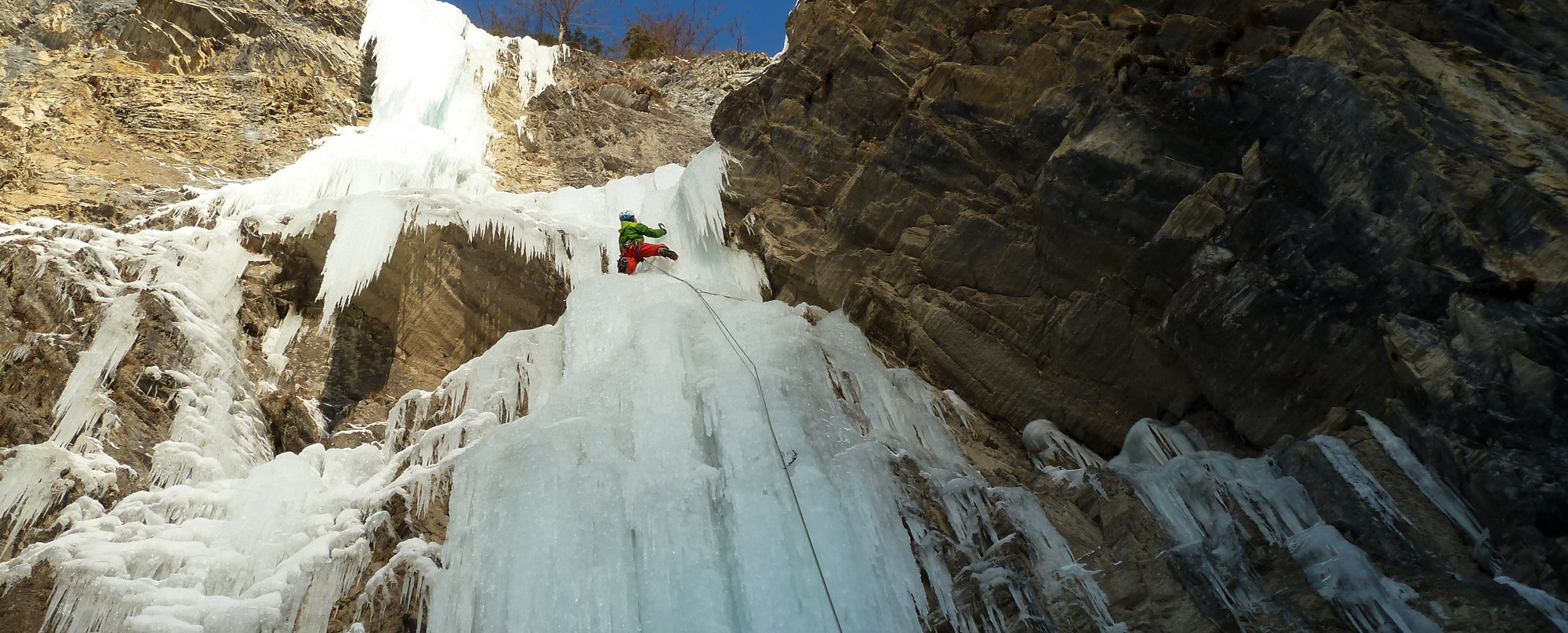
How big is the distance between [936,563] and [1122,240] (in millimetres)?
3173

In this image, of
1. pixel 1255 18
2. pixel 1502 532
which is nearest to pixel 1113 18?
pixel 1255 18

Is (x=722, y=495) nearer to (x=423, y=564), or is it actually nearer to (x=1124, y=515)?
(x=423, y=564)

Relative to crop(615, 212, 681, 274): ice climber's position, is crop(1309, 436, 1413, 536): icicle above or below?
below

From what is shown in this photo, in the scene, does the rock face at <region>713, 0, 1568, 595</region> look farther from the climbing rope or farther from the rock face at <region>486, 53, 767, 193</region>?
the rock face at <region>486, 53, 767, 193</region>

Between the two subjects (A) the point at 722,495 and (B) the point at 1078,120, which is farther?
(B) the point at 1078,120

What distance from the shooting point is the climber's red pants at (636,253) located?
8.88 m

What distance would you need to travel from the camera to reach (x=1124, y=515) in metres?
5.43

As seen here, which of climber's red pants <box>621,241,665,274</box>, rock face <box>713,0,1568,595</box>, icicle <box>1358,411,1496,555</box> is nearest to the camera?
icicle <box>1358,411,1496,555</box>

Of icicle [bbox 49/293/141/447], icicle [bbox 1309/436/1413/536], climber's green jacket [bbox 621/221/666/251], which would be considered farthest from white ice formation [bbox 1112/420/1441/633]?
icicle [bbox 49/293/141/447]

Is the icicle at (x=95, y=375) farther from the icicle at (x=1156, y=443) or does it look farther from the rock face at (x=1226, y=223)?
the icicle at (x=1156, y=443)

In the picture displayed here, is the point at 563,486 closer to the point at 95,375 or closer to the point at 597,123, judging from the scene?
the point at 95,375

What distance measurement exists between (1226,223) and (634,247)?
552cm

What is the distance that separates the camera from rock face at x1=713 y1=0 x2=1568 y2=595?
4.84 m

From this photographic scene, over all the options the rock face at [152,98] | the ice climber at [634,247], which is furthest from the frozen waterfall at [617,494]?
the rock face at [152,98]
